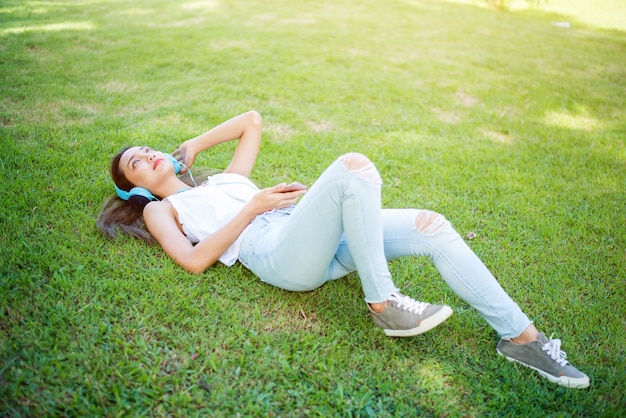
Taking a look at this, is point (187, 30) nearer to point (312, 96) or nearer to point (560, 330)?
point (312, 96)

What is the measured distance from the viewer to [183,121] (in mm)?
5215

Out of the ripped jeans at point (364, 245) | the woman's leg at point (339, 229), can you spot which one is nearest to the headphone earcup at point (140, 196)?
the ripped jeans at point (364, 245)

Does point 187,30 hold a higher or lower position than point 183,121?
higher

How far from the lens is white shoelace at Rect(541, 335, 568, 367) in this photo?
7.96 ft

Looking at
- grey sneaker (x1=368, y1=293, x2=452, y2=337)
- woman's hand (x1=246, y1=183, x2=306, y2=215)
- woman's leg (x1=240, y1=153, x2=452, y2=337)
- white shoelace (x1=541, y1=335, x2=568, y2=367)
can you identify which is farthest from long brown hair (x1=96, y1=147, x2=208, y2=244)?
white shoelace (x1=541, y1=335, x2=568, y2=367)

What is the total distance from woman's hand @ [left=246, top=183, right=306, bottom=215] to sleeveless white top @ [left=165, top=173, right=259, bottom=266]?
0.83 ft

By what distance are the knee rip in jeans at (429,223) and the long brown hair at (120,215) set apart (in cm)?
188

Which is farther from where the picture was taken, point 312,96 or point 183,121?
point 312,96

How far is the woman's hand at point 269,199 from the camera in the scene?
2682mm

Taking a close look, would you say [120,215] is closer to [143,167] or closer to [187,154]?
[143,167]

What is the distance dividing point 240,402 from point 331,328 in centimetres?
Result: 74

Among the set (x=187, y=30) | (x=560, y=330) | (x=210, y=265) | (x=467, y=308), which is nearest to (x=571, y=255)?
(x=560, y=330)

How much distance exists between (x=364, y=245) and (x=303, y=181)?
6.73 ft

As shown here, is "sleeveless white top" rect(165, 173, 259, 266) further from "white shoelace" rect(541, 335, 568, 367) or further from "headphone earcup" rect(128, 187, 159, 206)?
"white shoelace" rect(541, 335, 568, 367)
